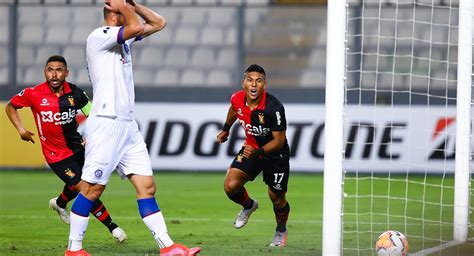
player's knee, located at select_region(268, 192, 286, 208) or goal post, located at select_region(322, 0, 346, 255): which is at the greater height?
goal post, located at select_region(322, 0, 346, 255)

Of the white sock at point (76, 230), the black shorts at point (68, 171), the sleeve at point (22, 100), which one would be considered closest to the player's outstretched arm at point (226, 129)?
the black shorts at point (68, 171)

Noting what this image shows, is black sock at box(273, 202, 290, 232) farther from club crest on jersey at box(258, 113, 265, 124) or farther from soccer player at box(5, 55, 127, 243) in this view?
soccer player at box(5, 55, 127, 243)

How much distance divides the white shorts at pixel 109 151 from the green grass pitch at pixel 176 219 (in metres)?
1.18

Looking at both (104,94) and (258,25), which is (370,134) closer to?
(258,25)

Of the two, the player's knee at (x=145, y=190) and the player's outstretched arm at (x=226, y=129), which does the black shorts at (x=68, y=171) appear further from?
the player's knee at (x=145, y=190)

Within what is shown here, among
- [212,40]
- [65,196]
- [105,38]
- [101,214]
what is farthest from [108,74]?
[212,40]

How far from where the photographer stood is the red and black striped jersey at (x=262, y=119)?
29.4ft

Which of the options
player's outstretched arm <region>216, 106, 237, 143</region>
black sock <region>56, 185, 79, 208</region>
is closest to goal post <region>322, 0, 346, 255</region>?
player's outstretched arm <region>216, 106, 237, 143</region>

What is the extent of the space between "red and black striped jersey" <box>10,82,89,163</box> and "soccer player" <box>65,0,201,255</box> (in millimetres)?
1860

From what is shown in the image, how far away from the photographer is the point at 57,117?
9305mm

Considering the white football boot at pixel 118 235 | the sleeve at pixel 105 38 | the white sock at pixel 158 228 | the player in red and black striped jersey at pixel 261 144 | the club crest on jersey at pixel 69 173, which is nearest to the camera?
the sleeve at pixel 105 38

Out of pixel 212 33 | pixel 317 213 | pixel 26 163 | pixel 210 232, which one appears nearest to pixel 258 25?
pixel 212 33

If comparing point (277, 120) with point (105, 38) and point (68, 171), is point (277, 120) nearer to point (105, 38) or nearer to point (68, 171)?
point (68, 171)

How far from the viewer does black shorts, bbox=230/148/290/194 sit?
918 centimetres
